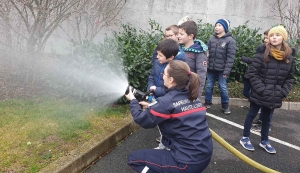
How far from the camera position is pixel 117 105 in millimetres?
5508

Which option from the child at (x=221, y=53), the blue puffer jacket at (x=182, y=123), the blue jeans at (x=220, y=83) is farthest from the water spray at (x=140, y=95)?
the blue jeans at (x=220, y=83)

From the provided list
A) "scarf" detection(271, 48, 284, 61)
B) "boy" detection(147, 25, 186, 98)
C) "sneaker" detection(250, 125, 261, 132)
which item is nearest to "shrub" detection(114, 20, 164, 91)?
"boy" detection(147, 25, 186, 98)

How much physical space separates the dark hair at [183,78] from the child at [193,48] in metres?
1.40

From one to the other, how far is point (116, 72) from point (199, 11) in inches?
287

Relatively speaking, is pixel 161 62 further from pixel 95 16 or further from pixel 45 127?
pixel 95 16

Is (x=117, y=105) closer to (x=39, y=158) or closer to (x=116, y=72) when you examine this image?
(x=116, y=72)

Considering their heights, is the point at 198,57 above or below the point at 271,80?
above

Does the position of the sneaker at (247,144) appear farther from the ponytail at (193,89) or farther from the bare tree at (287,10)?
the bare tree at (287,10)

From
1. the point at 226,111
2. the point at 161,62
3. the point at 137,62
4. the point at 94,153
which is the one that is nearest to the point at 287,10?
the point at 226,111

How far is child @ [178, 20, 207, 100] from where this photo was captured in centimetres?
409

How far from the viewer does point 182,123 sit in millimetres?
2635

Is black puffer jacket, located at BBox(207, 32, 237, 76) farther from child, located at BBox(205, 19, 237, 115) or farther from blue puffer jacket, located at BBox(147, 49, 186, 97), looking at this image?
blue puffer jacket, located at BBox(147, 49, 186, 97)

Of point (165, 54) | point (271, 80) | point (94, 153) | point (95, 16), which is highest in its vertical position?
point (95, 16)

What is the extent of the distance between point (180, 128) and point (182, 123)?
0.06m
